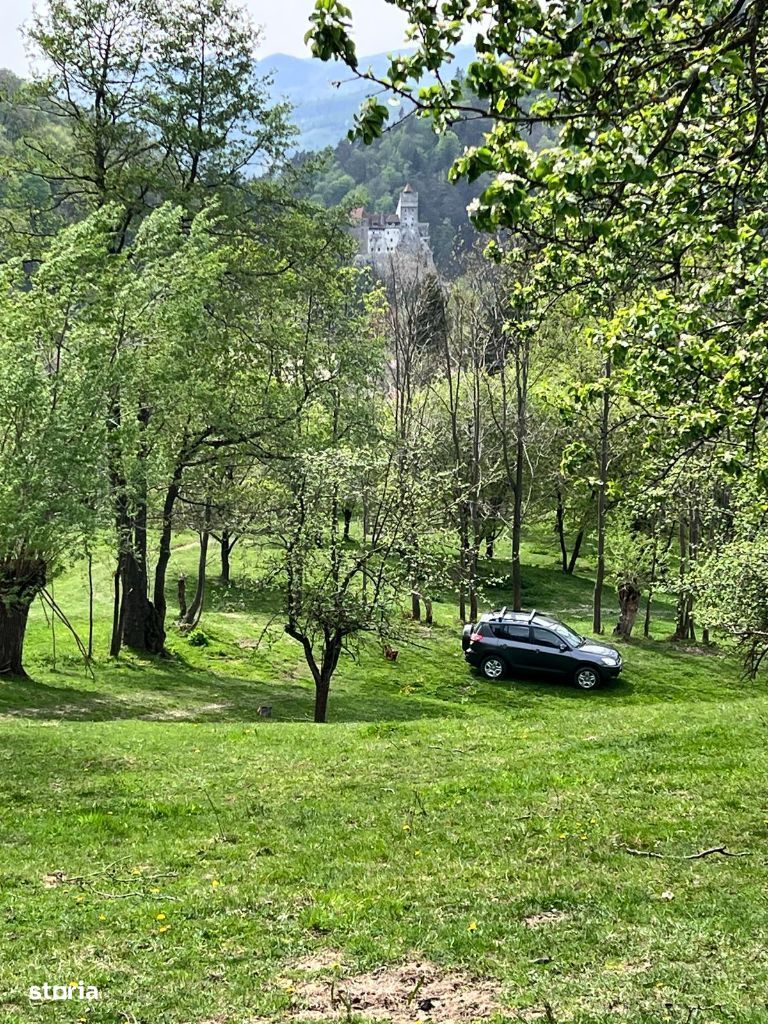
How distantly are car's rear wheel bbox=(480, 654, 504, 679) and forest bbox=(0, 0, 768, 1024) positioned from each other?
865mm

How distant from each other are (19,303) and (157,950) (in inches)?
446

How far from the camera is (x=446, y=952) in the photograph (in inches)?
213

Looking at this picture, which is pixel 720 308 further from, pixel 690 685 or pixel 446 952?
pixel 690 685

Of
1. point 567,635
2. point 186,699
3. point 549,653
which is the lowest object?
point 186,699

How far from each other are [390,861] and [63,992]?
3073 millimetres

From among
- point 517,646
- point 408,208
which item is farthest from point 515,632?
point 408,208

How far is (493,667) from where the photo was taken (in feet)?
82.0

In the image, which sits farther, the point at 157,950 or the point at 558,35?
the point at 157,950

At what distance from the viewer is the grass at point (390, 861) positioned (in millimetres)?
4980

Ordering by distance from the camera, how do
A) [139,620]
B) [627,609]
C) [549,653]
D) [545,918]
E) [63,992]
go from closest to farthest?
[63,992] → [545,918] → [549,653] → [139,620] → [627,609]

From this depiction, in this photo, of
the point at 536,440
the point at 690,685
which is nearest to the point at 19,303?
the point at 690,685

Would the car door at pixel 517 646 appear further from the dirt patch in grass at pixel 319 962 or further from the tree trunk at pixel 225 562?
the dirt patch in grass at pixel 319 962

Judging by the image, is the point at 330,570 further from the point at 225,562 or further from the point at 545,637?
the point at 225,562

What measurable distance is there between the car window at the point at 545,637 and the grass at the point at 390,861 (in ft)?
30.3
